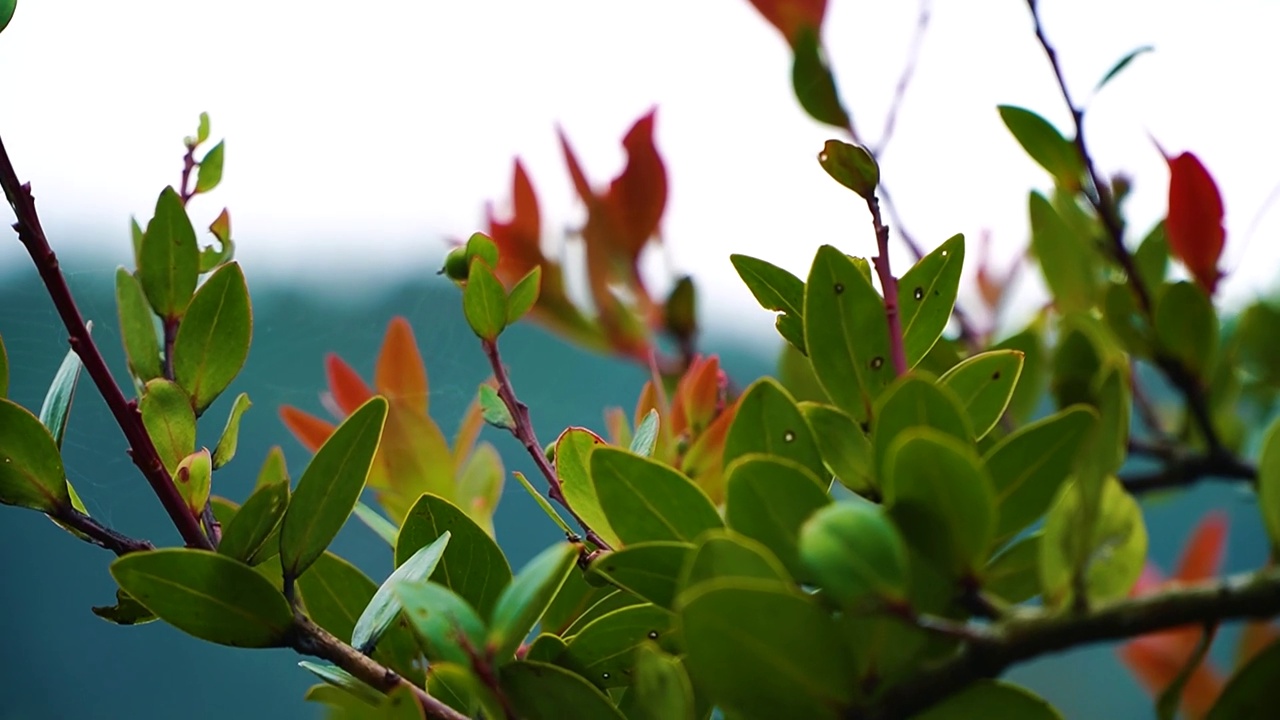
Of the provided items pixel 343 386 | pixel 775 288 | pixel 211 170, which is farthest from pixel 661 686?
pixel 343 386

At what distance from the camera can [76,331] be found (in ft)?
0.87

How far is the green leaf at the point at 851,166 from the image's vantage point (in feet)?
0.85

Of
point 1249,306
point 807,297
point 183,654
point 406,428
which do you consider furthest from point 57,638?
point 1249,306

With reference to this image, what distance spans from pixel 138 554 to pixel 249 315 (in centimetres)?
10

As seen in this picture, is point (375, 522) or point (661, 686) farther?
point (375, 522)

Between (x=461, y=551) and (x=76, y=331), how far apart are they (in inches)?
5.0

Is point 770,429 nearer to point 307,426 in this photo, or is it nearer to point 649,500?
point 649,500

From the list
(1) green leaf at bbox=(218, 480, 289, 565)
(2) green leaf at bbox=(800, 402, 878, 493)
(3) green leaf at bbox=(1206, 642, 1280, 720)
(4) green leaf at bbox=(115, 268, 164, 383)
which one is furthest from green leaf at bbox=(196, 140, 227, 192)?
(3) green leaf at bbox=(1206, 642, 1280, 720)

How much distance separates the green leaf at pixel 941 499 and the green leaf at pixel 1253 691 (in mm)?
69

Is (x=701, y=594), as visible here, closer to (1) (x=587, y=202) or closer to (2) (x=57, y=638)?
(1) (x=587, y=202)

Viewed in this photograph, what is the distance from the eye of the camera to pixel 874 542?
17cm

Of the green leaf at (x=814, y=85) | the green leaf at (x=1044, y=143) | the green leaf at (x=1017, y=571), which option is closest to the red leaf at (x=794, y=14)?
the green leaf at (x=814, y=85)

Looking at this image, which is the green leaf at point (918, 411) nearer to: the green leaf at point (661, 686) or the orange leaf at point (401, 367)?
the green leaf at point (661, 686)

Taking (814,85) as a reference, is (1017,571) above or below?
below
